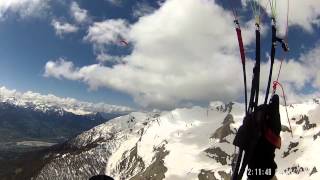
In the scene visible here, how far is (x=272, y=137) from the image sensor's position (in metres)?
10.4

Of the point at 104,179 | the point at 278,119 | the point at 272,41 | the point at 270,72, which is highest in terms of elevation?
the point at 272,41

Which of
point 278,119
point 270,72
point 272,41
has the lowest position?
point 278,119

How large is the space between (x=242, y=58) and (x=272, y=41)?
94 cm

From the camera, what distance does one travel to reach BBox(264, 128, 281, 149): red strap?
34.2 feet

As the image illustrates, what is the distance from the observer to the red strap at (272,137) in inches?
410

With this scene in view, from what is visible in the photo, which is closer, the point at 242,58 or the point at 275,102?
the point at 242,58

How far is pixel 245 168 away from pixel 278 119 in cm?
143

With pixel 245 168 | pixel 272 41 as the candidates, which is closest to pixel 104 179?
pixel 245 168

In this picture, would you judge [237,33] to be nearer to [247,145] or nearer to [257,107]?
[257,107]

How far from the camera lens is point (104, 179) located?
10148mm

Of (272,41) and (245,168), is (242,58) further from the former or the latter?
(245,168)

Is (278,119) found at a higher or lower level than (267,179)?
higher

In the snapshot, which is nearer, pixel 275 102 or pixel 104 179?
pixel 104 179

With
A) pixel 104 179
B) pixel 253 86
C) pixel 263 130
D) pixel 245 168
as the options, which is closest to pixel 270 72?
pixel 253 86
